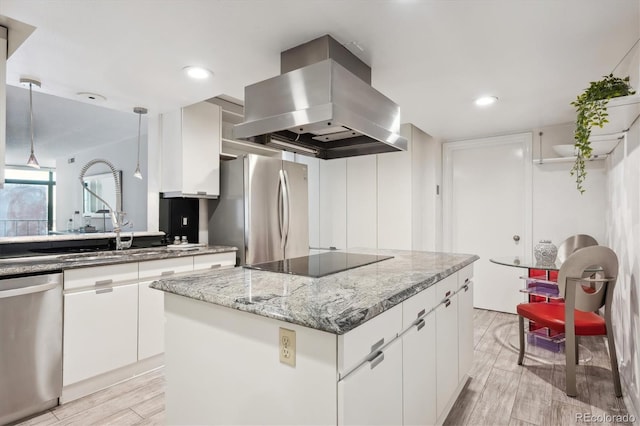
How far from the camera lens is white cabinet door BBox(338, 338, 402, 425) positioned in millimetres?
948

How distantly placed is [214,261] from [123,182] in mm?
3424

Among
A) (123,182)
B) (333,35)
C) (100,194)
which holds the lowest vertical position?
(100,194)

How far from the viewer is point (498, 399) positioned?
2.11 metres

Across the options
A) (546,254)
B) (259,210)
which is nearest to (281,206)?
(259,210)

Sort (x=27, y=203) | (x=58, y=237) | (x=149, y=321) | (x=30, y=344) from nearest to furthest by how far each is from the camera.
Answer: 1. (x=30, y=344)
2. (x=149, y=321)
3. (x=58, y=237)
4. (x=27, y=203)

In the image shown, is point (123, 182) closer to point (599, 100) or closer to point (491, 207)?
point (491, 207)

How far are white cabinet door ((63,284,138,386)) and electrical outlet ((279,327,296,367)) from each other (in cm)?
179

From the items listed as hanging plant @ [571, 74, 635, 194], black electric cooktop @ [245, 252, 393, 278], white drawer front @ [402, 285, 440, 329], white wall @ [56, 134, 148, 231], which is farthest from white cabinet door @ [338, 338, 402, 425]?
white wall @ [56, 134, 148, 231]

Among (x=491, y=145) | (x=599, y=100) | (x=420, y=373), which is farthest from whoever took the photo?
(x=491, y=145)

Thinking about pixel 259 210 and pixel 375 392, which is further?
pixel 259 210

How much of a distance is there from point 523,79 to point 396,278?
6.42 feet

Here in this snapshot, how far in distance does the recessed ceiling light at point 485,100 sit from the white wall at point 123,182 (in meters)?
3.83

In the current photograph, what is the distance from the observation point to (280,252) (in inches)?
127

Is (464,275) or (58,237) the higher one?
(58,237)
